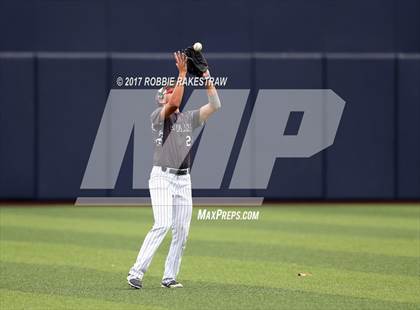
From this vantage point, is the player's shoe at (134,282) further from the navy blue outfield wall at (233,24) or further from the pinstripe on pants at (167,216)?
the navy blue outfield wall at (233,24)

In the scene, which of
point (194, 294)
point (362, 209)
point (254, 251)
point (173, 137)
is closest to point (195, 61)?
point (173, 137)

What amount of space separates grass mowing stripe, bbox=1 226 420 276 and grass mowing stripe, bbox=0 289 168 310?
4.16m

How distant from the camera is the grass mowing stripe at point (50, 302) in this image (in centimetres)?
1009

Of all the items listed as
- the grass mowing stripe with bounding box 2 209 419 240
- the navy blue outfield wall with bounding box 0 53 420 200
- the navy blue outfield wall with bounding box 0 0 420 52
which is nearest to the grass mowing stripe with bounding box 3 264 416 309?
the grass mowing stripe with bounding box 2 209 419 240

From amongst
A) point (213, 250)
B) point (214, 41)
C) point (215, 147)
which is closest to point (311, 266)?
point (213, 250)

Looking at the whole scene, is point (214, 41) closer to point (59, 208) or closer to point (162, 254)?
point (59, 208)

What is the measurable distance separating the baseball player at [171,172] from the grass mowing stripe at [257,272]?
1.25 m

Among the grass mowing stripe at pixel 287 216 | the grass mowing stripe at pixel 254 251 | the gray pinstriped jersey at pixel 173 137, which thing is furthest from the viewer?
the grass mowing stripe at pixel 287 216

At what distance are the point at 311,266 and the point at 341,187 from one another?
11012 mm

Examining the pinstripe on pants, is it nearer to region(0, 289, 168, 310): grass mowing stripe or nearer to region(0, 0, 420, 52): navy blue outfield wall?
region(0, 289, 168, 310): grass mowing stripe

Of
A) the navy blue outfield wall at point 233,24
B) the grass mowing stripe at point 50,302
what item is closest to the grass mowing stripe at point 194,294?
the grass mowing stripe at point 50,302

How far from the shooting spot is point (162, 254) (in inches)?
605

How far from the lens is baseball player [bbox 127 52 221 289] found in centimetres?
1109

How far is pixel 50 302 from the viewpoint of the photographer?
10.4 m
